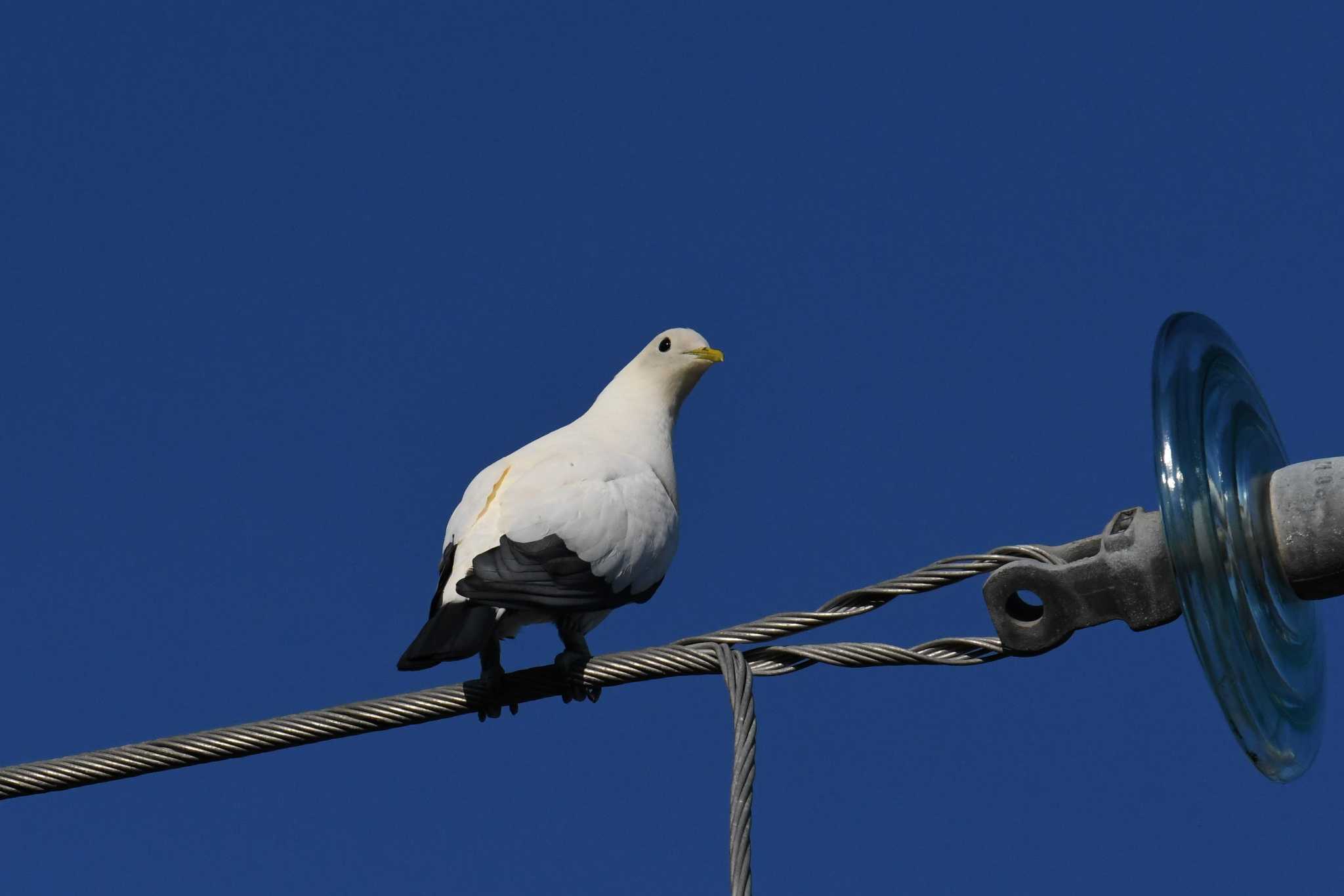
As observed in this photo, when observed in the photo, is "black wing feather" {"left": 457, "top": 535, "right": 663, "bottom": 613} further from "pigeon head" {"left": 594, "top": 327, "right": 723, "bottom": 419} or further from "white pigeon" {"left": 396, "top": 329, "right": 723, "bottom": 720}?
"pigeon head" {"left": 594, "top": 327, "right": 723, "bottom": 419}

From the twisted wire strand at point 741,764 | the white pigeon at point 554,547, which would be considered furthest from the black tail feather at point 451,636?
the twisted wire strand at point 741,764

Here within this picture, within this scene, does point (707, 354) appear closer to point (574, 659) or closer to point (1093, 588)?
point (574, 659)

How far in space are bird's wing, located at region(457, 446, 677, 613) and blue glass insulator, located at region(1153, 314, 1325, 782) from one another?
9.58 feet

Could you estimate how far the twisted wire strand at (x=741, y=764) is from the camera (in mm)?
4496

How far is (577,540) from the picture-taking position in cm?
700

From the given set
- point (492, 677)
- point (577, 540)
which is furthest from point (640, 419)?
point (492, 677)

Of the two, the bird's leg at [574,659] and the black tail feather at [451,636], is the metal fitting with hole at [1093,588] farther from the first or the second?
the black tail feather at [451,636]

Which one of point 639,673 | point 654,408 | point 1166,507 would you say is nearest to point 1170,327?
point 1166,507

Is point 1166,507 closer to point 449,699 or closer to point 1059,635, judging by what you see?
point 1059,635

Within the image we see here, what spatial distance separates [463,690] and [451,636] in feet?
2.20

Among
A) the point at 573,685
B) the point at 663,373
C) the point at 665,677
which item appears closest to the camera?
the point at 665,677

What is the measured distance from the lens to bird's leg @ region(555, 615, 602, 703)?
6.15 meters

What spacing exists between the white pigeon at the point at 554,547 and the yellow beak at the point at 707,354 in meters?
0.87

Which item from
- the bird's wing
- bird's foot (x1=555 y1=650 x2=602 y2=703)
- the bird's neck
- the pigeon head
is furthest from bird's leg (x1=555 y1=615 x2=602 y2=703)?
the pigeon head
